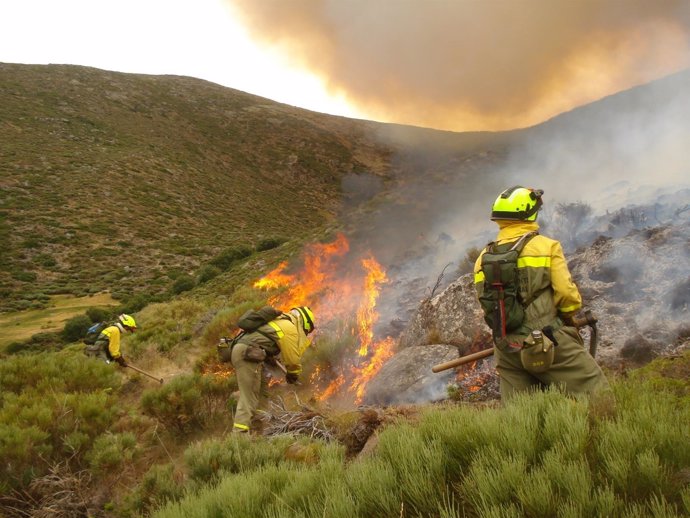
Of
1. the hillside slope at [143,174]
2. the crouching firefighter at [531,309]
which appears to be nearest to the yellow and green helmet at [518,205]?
the crouching firefighter at [531,309]

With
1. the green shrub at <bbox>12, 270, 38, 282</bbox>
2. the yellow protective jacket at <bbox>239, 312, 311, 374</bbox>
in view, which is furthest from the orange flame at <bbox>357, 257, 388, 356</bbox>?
the green shrub at <bbox>12, 270, 38, 282</bbox>

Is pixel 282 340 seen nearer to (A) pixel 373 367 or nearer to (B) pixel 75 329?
(A) pixel 373 367

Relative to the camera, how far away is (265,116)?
71.2m

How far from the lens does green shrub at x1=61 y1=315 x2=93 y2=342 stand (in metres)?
20.4

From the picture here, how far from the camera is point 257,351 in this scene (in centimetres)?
651

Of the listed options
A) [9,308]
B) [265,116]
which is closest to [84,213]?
[9,308]

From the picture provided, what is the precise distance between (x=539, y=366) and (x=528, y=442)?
1.14 meters

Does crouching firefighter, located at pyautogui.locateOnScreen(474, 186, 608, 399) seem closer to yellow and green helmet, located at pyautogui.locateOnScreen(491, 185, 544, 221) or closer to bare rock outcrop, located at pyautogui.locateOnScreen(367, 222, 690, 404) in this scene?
yellow and green helmet, located at pyautogui.locateOnScreen(491, 185, 544, 221)

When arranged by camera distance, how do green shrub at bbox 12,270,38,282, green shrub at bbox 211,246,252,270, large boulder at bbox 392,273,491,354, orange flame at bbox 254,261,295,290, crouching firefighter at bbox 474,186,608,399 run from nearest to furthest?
crouching firefighter at bbox 474,186,608,399
large boulder at bbox 392,273,491,354
orange flame at bbox 254,261,295,290
green shrub at bbox 12,270,38,282
green shrub at bbox 211,246,252,270

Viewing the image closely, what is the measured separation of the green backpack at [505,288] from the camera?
3.68m

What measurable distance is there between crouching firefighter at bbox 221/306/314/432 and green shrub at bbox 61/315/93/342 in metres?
17.5

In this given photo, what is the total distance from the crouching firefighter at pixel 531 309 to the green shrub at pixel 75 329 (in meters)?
21.6

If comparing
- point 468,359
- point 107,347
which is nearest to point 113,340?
point 107,347

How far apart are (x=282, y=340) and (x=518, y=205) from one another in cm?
402
